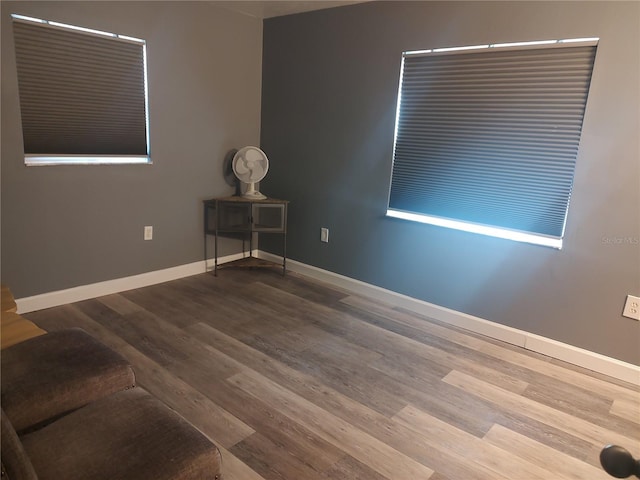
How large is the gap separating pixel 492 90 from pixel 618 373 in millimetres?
1857

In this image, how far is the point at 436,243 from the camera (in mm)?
3168

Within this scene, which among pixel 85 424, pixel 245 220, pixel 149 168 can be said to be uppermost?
pixel 149 168

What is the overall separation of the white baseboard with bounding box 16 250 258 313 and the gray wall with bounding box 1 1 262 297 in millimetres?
48

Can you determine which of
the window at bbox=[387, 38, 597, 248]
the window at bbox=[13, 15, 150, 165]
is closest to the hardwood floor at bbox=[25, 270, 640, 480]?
the window at bbox=[387, 38, 597, 248]

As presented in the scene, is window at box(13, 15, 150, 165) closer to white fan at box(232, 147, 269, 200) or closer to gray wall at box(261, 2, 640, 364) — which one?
white fan at box(232, 147, 269, 200)

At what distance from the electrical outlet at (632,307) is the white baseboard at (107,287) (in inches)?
123

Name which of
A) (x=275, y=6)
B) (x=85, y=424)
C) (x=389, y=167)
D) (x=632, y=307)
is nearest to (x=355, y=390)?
(x=85, y=424)

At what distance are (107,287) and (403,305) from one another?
227cm

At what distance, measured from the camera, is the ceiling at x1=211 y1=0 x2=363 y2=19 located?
3376mm

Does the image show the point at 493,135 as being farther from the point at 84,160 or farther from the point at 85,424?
the point at 84,160

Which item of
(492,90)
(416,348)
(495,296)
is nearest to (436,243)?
(495,296)

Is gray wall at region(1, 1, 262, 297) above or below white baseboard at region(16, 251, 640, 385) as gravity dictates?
above

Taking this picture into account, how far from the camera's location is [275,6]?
11.6 feet

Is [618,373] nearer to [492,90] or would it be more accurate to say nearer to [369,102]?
[492,90]
